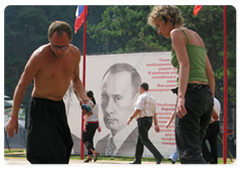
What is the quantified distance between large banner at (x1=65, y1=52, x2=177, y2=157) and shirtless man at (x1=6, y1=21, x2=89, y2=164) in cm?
604

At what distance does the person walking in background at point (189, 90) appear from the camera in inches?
130

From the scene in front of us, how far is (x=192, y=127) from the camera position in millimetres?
3312

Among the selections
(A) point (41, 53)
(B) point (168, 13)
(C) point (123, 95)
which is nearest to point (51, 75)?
(A) point (41, 53)

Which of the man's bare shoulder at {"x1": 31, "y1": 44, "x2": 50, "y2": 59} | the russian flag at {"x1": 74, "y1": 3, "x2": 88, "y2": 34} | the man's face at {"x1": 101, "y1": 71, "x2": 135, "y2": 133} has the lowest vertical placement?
the man's face at {"x1": 101, "y1": 71, "x2": 135, "y2": 133}

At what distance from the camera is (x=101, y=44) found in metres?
31.7

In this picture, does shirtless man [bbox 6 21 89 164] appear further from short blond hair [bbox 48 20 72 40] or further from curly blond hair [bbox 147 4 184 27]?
curly blond hair [bbox 147 4 184 27]

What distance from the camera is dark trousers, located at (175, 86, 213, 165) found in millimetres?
3289

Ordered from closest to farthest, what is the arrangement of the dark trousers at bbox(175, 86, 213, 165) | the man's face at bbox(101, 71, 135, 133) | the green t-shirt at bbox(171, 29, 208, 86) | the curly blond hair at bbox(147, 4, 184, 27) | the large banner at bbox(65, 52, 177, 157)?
1. the dark trousers at bbox(175, 86, 213, 165)
2. the green t-shirt at bbox(171, 29, 208, 86)
3. the curly blond hair at bbox(147, 4, 184, 27)
4. the large banner at bbox(65, 52, 177, 157)
5. the man's face at bbox(101, 71, 135, 133)

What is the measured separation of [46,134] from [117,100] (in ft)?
21.9

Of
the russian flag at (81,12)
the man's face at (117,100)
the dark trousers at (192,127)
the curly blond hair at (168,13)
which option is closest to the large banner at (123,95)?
the man's face at (117,100)

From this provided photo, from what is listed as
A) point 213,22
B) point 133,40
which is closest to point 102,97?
point 213,22

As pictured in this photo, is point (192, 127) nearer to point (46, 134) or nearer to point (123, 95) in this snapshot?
point (46, 134)

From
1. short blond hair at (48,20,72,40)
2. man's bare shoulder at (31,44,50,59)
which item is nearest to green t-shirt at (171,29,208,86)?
short blond hair at (48,20,72,40)

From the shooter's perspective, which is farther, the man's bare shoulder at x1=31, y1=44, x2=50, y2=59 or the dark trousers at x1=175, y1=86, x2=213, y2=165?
the man's bare shoulder at x1=31, y1=44, x2=50, y2=59
